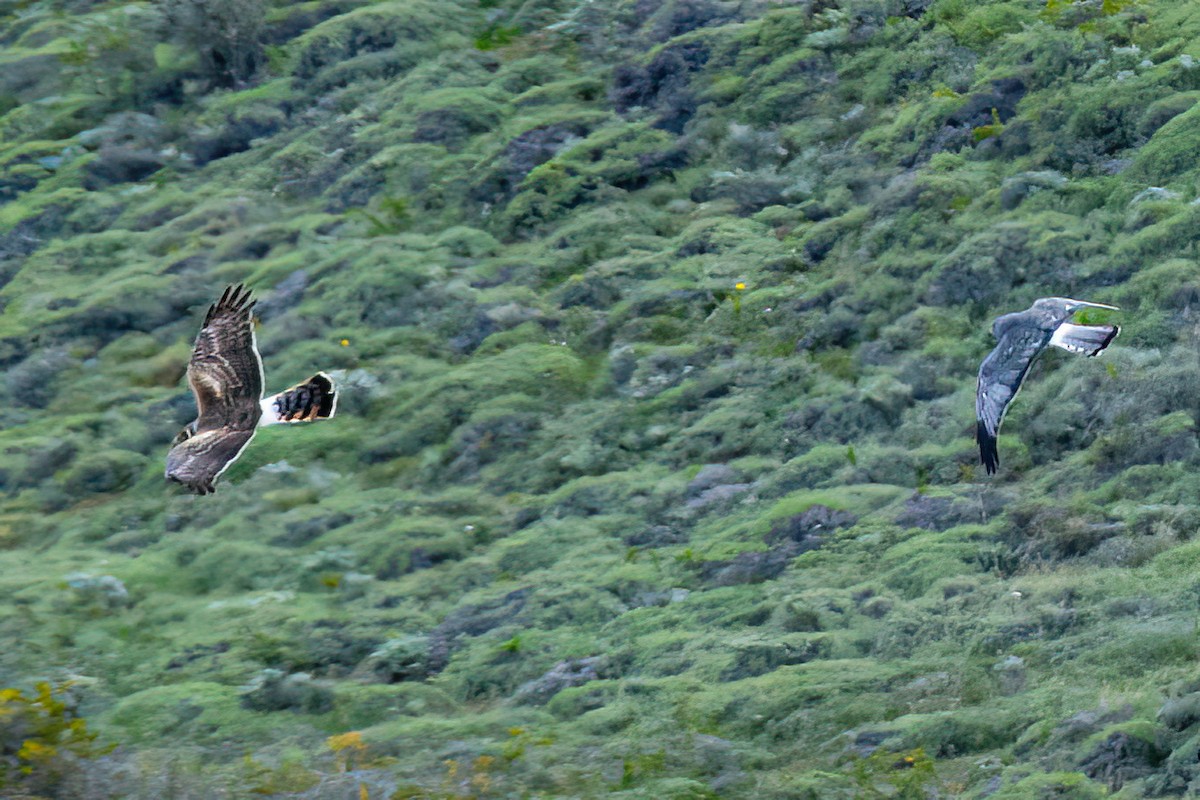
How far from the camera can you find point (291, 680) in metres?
9.17

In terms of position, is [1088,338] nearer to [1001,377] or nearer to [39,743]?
[1001,377]

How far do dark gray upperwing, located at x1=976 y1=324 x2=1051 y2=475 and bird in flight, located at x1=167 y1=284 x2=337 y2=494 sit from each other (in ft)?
15.7

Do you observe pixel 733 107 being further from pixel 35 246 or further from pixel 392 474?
pixel 35 246

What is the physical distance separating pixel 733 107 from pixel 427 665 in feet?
24.6

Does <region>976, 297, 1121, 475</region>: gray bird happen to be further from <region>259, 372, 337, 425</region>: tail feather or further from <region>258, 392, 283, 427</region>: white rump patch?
<region>258, 392, 283, 427</region>: white rump patch

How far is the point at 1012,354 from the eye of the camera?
9.26 meters

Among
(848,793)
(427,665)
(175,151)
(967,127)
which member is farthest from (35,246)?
(848,793)

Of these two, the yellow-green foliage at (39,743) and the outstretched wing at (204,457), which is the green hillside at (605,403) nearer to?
the yellow-green foliage at (39,743)

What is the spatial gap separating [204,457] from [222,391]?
533 mm

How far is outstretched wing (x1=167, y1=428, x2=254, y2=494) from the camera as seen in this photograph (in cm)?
988

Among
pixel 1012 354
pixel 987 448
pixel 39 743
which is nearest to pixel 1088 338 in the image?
pixel 1012 354

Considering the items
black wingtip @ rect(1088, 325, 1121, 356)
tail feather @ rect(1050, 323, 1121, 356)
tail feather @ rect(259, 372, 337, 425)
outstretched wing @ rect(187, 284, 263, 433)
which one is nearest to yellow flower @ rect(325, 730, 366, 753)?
outstretched wing @ rect(187, 284, 263, 433)

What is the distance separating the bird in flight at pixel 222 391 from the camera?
32.8 feet

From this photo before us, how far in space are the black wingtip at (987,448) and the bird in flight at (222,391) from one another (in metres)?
4.78
